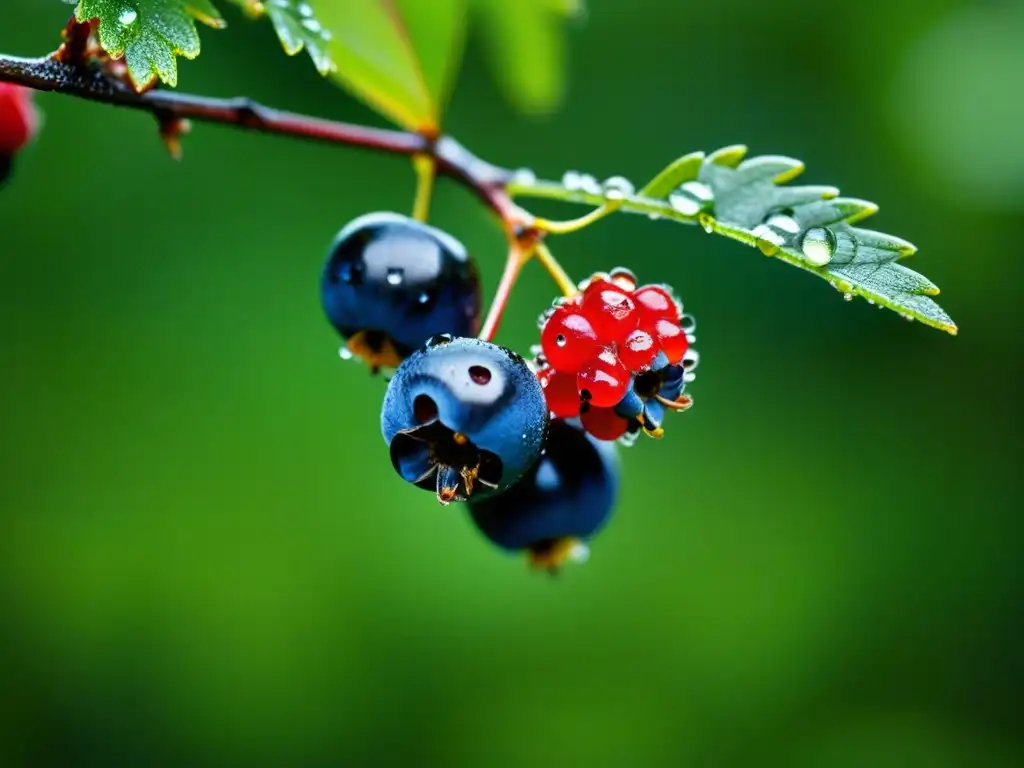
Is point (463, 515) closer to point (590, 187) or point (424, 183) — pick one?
point (424, 183)

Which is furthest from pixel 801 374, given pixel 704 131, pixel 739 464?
pixel 704 131

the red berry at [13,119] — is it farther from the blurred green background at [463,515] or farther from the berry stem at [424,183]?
the blurred green background at [463,515]

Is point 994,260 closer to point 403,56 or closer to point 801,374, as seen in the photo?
point 801,374

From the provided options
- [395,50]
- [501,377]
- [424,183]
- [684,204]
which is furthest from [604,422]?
[395,50]

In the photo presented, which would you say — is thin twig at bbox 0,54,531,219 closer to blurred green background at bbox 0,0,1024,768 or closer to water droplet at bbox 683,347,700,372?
water droplet at bbox 683,347,700,372

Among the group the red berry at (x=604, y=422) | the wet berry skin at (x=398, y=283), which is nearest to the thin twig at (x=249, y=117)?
the wet berry skin at (x=398, y=283)

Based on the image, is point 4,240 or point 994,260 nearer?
point 4,240

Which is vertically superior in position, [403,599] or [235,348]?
[235,348]

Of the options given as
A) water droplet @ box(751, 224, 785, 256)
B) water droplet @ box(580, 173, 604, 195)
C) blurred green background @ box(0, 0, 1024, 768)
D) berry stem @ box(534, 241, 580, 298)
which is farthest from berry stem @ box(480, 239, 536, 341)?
blurred green background @ box(0, 0, 1024, 768)
